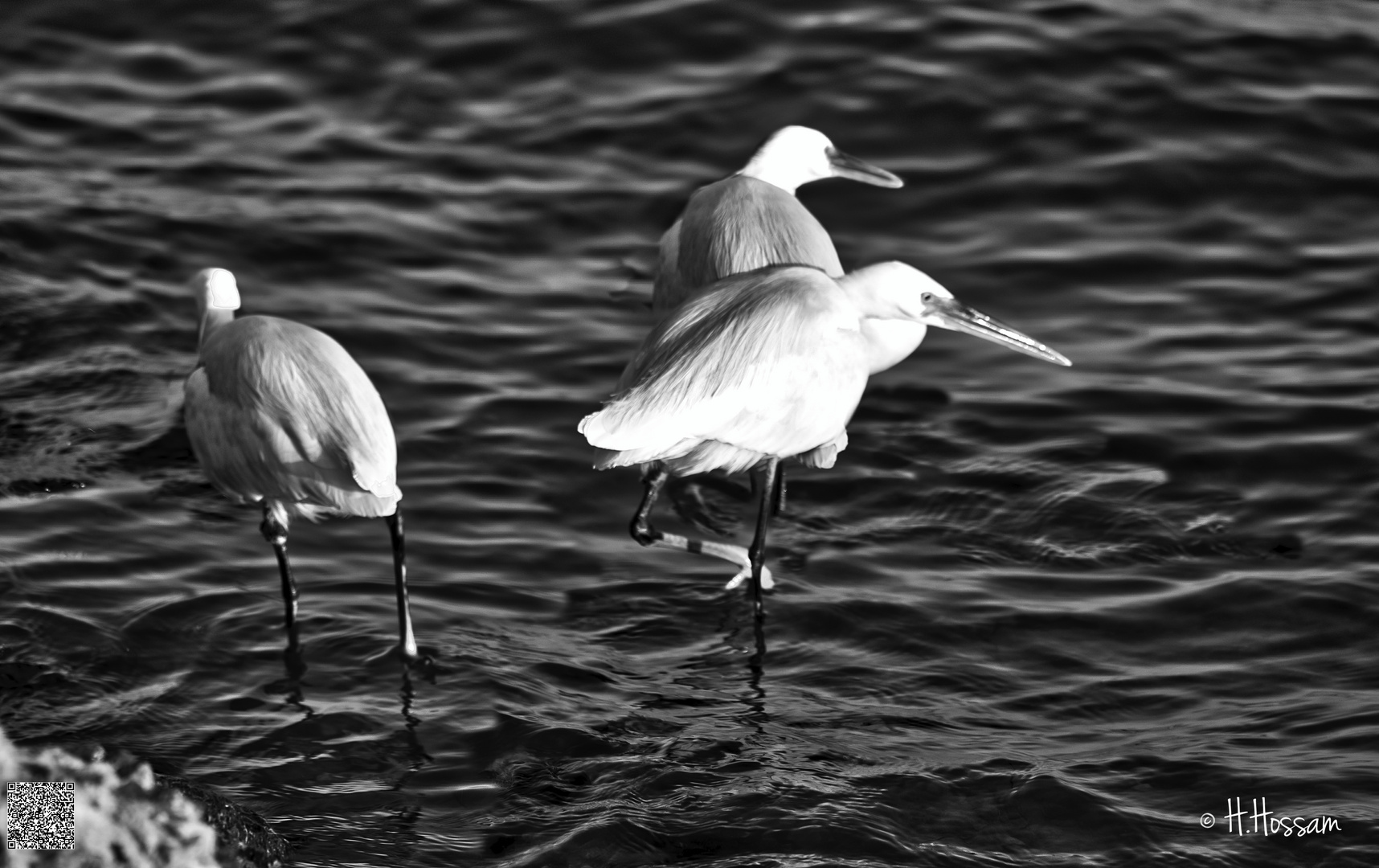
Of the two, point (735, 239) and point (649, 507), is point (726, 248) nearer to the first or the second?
point (735, 239)

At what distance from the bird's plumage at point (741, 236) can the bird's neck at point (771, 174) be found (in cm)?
81

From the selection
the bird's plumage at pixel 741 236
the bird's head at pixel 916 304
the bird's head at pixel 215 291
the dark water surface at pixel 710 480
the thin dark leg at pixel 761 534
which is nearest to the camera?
the dark water surface at pixel 710 480

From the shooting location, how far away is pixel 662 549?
7684mm

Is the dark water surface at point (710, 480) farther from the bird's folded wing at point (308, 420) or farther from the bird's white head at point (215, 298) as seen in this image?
the bird's white head at point (215, 298)

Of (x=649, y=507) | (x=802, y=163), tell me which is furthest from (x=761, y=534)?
(x=802, y=163)

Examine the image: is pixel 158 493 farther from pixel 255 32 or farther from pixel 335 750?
pixel 255 32

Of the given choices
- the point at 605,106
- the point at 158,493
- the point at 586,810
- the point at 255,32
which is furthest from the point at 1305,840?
the point at 255,32

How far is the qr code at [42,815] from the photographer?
391cm

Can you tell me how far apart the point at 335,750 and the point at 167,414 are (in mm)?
2852

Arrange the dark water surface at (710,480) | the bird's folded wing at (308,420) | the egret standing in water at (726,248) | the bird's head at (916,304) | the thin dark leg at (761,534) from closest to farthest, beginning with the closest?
the dark water surface at (710,480), the bird's folded wing at (308,420), the bird's head at (916,304), the thin dark leg at (761,534), the egret standing in water at (726,248)

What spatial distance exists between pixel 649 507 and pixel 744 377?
0.93 m

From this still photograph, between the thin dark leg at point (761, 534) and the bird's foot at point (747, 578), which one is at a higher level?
the thin dark leg at point (761, 534)

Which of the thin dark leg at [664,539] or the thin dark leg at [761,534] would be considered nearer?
the thin dark leg at [761,534]

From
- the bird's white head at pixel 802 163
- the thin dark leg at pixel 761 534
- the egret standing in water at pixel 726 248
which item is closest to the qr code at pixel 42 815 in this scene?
the thin dark leg at pixel 761 534
